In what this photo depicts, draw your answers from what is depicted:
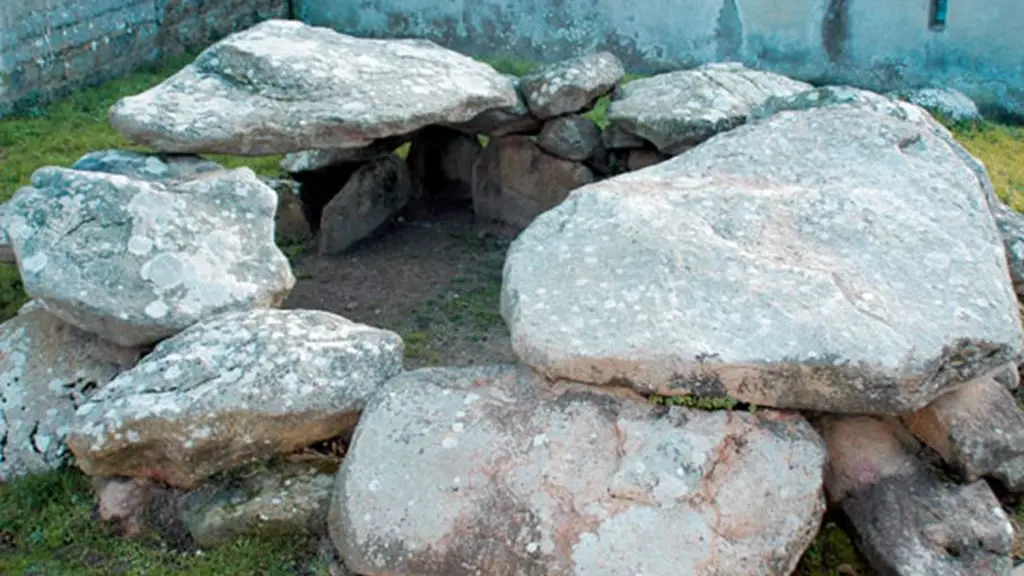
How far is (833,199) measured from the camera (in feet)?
14.8

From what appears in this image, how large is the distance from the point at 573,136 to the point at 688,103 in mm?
737

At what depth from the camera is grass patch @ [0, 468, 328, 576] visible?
3.88 meters

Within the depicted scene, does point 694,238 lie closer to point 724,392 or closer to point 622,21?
point 724,392

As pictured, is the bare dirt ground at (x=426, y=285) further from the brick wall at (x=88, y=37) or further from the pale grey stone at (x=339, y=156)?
the brick wall at (x=88, y=37)

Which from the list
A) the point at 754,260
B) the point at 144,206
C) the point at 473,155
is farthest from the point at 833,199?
the point at 473,155

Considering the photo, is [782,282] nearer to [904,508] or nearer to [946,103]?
[904,508]

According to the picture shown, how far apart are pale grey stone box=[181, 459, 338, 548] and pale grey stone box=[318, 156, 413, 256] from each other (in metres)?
2.82

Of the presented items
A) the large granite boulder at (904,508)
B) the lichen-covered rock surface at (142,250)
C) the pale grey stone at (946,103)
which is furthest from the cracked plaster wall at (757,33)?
the lichen-covered rock surface at (142,250)

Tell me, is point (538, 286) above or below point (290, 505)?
above

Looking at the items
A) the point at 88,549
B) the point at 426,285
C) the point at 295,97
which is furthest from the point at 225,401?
the point at 426,285

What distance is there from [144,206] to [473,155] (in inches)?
118

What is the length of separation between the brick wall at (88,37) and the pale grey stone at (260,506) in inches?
222

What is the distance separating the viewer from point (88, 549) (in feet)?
13.2

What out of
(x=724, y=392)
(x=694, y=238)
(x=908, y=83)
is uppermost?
(x=694, y=238)
